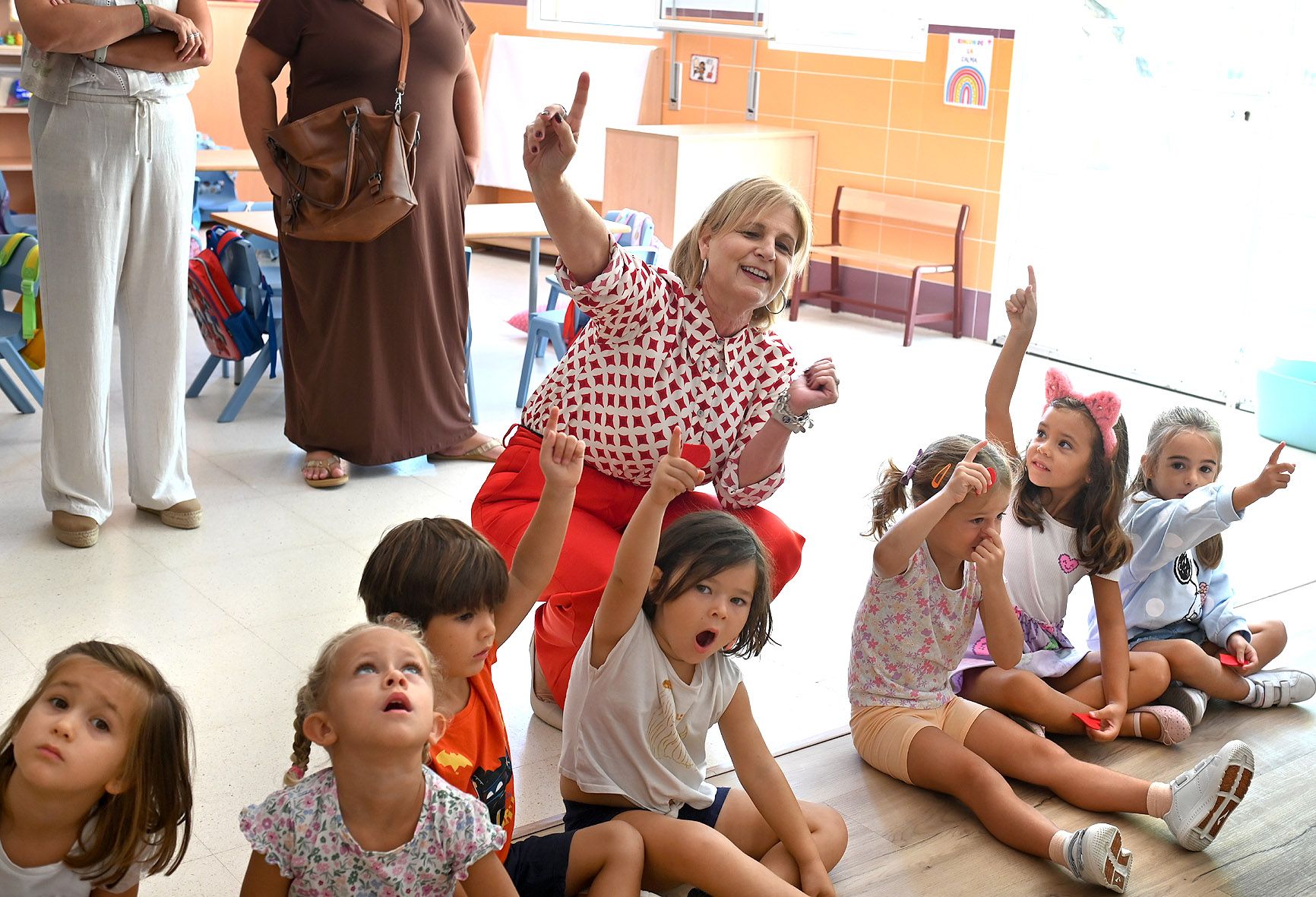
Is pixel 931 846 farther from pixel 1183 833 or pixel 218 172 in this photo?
pixel 218 172

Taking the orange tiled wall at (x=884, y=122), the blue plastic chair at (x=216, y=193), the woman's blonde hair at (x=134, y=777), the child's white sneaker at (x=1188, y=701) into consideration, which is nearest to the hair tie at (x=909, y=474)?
the child's white sneaker at (x=1188, y=701)

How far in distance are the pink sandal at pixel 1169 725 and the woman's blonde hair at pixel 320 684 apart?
60.8 inches

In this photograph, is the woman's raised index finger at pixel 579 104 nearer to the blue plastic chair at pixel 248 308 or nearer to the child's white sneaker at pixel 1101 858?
the child's white sneaker at pixel 1101 858

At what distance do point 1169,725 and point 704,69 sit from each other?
5.37 meters

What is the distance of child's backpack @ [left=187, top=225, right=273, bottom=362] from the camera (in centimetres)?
431

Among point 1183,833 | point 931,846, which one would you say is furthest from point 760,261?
point 1183,833

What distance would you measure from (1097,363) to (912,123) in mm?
1442

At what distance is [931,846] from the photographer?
219cm

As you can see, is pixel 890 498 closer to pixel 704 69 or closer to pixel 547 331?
pixel 547 331

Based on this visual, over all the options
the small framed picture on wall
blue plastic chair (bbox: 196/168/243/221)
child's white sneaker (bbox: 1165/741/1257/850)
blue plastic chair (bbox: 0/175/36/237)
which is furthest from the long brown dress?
→ the small framed picture on wall

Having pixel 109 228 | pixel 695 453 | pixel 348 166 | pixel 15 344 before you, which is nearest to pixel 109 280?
pixel 109 228

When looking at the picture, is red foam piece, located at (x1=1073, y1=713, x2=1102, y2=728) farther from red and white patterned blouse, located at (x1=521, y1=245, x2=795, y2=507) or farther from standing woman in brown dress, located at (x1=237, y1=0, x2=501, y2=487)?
standing woman in brown dress, located at (x1=237, y1=0, x2=501, y2=487)

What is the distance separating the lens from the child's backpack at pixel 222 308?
431 centimetres

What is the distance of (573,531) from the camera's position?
8.01ft
